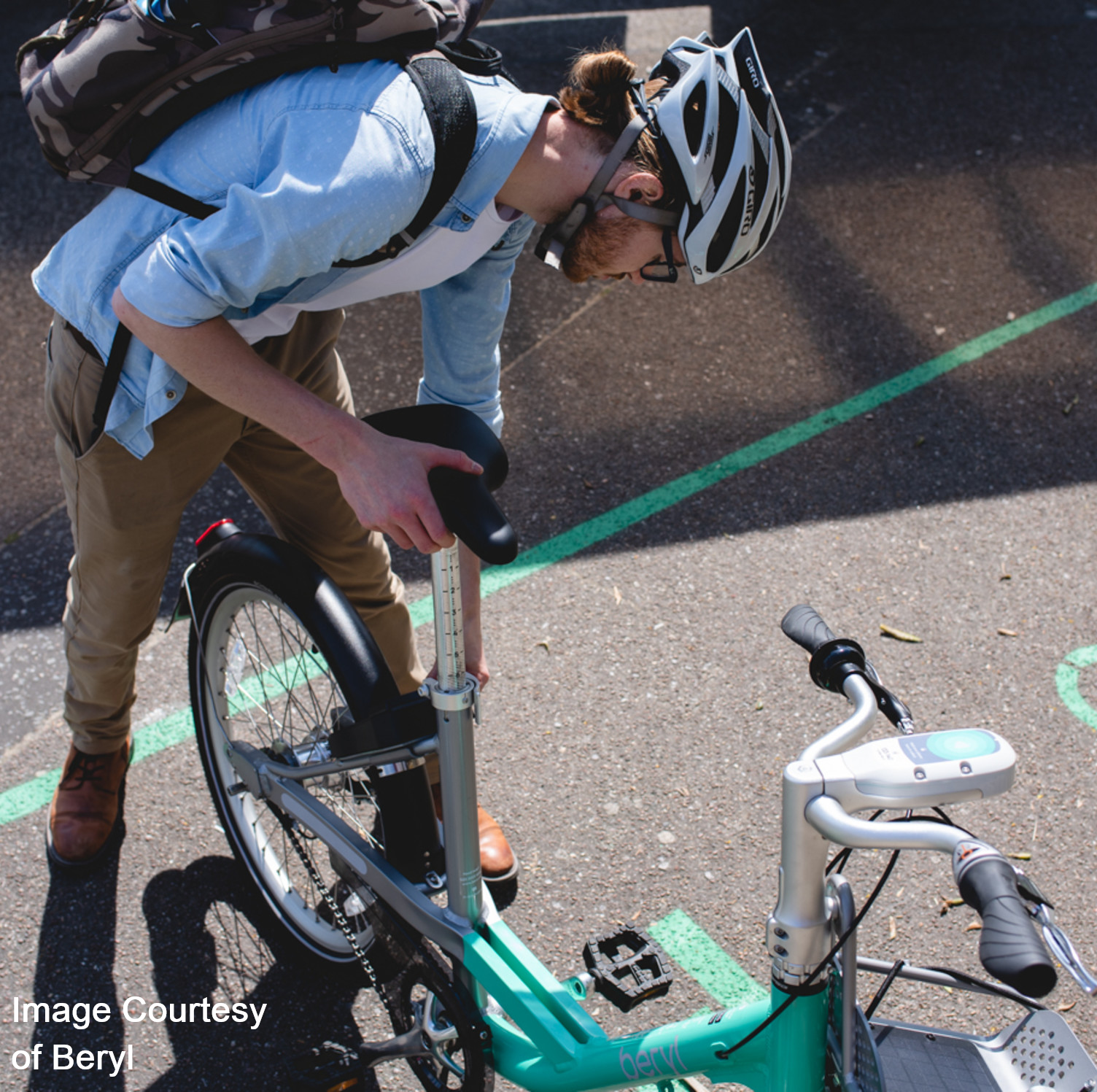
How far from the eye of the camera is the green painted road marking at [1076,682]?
3.05 meters

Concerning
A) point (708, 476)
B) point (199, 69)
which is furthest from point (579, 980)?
point (708, 476)

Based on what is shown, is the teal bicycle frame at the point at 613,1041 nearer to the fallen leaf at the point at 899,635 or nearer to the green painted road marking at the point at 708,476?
the green painted road marking at the point at 708,476

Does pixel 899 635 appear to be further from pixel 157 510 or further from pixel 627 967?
pixel 157 510

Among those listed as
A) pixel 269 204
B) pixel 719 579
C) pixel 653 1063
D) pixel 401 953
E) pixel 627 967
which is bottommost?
pixel 719 579

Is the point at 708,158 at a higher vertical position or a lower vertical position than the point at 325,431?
higher

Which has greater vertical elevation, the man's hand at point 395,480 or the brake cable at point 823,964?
the man's hand at point 395,480

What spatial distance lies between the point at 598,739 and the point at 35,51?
2055 millimetres

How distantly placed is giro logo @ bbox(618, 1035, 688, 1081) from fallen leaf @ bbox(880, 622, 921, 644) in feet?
5.94

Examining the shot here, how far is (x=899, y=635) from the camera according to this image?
330 cm

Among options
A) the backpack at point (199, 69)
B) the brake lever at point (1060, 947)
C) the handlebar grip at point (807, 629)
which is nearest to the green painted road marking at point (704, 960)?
the handlebar grip at point (807, 629)

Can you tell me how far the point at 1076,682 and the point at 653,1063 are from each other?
1.97 metres

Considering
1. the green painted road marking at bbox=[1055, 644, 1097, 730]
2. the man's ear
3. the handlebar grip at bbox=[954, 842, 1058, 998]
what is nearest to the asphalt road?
the green painted road marking at bbox=[1055, 644, 1097, 730]

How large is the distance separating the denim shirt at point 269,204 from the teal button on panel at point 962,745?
1.04 metres

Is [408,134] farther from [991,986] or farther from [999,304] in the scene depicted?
[999,304]
